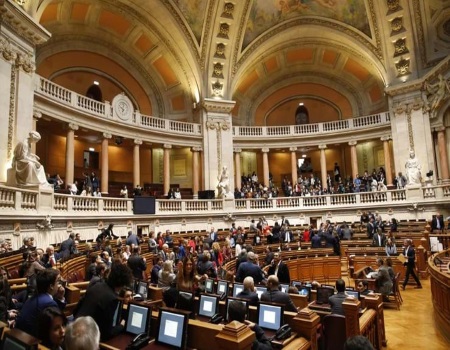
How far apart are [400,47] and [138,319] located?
2263 centimetres

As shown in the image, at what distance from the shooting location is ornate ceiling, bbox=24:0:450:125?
64.1 ft

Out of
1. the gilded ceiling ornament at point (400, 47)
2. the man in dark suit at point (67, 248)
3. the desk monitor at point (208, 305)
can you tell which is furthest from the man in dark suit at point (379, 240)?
the gilded ceiling ornament at point (400, 47)

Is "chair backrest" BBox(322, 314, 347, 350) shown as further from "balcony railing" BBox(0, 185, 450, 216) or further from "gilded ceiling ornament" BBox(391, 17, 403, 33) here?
"gilded ceiling ornament" BBox(391, 17, 403, 33)

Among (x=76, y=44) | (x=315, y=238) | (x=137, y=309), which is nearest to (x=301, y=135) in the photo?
(x=315, y=238)

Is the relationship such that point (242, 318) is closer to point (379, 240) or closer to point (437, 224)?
point (379, 240)

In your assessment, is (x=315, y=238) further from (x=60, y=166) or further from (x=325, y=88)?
(x=325, y=88)

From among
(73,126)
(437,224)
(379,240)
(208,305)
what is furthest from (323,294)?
(73,126)

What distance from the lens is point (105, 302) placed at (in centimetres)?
296

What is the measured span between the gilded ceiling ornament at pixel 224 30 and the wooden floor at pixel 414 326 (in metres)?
18.1

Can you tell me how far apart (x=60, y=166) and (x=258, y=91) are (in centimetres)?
1533

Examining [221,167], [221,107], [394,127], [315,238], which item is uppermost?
[221,107]

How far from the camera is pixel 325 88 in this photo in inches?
1064

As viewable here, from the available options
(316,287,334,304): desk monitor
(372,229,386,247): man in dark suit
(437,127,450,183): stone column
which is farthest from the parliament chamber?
(316,287,334,304): desk monitor

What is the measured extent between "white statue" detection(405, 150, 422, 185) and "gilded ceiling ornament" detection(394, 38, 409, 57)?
252 inches
